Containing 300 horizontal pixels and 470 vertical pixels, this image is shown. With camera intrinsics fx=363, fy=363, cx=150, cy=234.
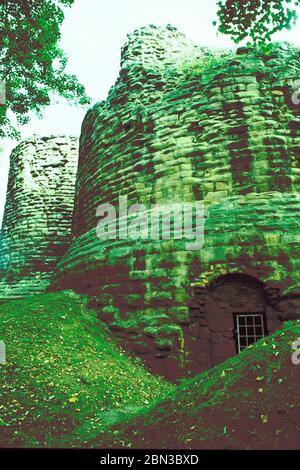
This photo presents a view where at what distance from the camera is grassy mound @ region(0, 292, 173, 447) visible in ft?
11.3

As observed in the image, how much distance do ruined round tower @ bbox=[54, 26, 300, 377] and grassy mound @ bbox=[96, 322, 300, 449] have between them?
228 cm

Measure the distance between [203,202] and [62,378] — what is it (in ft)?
12.4

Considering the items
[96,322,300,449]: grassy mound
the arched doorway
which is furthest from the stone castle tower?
[96,322,300,449]: grassy mound

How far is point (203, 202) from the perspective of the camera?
656 cm

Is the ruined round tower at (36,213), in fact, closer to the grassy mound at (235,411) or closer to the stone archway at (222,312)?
the stone archway at (222,312)

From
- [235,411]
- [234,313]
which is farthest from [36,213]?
[235,411]

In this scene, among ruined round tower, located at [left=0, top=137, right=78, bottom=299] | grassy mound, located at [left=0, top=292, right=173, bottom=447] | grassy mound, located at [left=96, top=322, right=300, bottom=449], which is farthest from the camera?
ruined round tower, located at [left=0, top=137, right=78, bottom=299]

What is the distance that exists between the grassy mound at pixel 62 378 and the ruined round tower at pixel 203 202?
24.2 inches

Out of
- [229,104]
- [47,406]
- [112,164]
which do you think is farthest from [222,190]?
[47,406]

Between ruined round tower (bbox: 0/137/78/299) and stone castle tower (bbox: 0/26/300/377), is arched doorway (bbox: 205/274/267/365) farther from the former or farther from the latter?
ruined round tower (bbox: 0/137/78/299)

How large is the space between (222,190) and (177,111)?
6.64 ft

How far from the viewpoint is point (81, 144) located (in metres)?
10.1

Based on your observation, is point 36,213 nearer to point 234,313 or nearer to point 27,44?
point 27,44

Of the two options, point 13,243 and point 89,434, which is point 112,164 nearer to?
point 89,434
